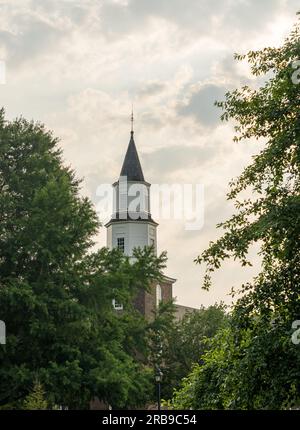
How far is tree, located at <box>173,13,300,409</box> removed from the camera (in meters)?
14.5

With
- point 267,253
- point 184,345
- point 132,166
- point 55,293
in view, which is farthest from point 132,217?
point 267,253

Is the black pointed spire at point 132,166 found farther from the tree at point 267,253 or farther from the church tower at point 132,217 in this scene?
the tree at point 267,253

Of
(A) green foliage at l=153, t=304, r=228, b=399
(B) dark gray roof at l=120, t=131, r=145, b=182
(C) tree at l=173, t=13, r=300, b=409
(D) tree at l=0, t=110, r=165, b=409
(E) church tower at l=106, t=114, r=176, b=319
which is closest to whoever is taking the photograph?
(C) tree at l=173, t=13, r=300, b=409

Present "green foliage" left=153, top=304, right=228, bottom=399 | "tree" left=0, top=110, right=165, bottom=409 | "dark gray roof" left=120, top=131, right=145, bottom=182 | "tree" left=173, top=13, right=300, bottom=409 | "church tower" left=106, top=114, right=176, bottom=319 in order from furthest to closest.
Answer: "dark gray roof" left=120, top=131, right=145, bottom=182, "church tower" left=106, top=114, right=176, bottom=319, "green foliage" left=153, top=304, right=228, bottom=399, "tree" left=0, top=110, right=165, bottom=409, "tree" left=173, top=13, right=300, bottom=409

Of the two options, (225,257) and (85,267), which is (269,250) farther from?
(85,267)

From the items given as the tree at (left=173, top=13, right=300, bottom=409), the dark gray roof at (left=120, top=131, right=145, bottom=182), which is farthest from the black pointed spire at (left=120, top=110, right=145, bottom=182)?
the tree at (left=173, top=13, right=300, bottom=409)

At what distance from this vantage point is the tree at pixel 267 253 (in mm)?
14502

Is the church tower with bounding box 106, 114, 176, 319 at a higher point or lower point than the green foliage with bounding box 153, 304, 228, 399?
higher

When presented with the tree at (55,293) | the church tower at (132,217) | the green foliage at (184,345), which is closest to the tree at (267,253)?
the tree at (55,293)

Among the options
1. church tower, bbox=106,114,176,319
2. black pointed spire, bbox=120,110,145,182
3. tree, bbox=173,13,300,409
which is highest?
black pointed spire, bbox=120,110,145,182

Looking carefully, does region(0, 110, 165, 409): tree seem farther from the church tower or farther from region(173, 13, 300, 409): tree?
the church tower

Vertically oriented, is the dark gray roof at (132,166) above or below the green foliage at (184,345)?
above

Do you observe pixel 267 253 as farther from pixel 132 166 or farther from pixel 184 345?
pixel 132 166
